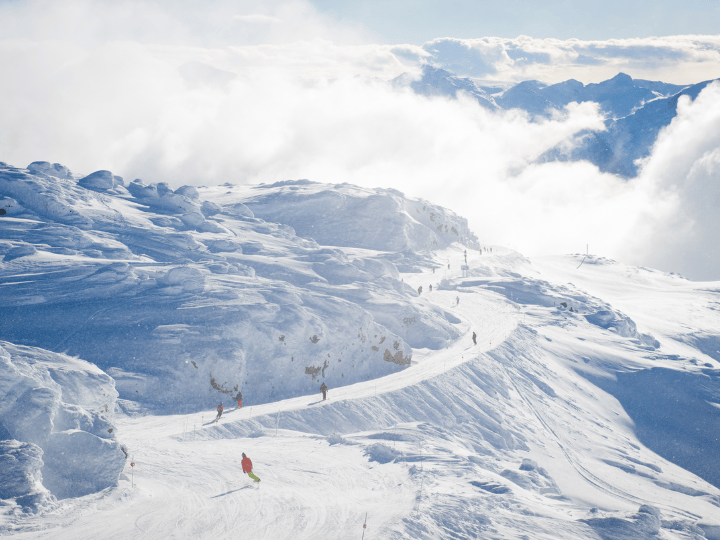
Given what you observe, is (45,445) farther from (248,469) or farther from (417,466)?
(417,466)

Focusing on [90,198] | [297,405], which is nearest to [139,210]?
[90,198]

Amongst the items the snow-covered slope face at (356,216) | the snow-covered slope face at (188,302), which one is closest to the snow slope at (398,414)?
the snow-covered slope face at (188,302)

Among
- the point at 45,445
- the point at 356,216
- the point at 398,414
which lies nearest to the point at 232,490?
the point at 45,445

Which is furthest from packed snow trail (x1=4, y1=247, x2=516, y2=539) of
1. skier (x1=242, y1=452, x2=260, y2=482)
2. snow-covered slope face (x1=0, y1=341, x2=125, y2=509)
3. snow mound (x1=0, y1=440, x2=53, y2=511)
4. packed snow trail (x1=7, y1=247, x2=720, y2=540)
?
snow-covered slope face (x1=0, y1=341, x2=125, y2=509)

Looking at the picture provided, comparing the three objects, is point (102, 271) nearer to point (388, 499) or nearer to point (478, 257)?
point (388, 499)

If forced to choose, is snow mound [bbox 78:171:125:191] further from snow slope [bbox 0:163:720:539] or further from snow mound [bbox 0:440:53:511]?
snow mound [bbox 0:440:53:511]

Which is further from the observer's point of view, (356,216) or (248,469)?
(356,216)

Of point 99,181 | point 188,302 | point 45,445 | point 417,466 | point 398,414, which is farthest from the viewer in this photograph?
point 99,181
